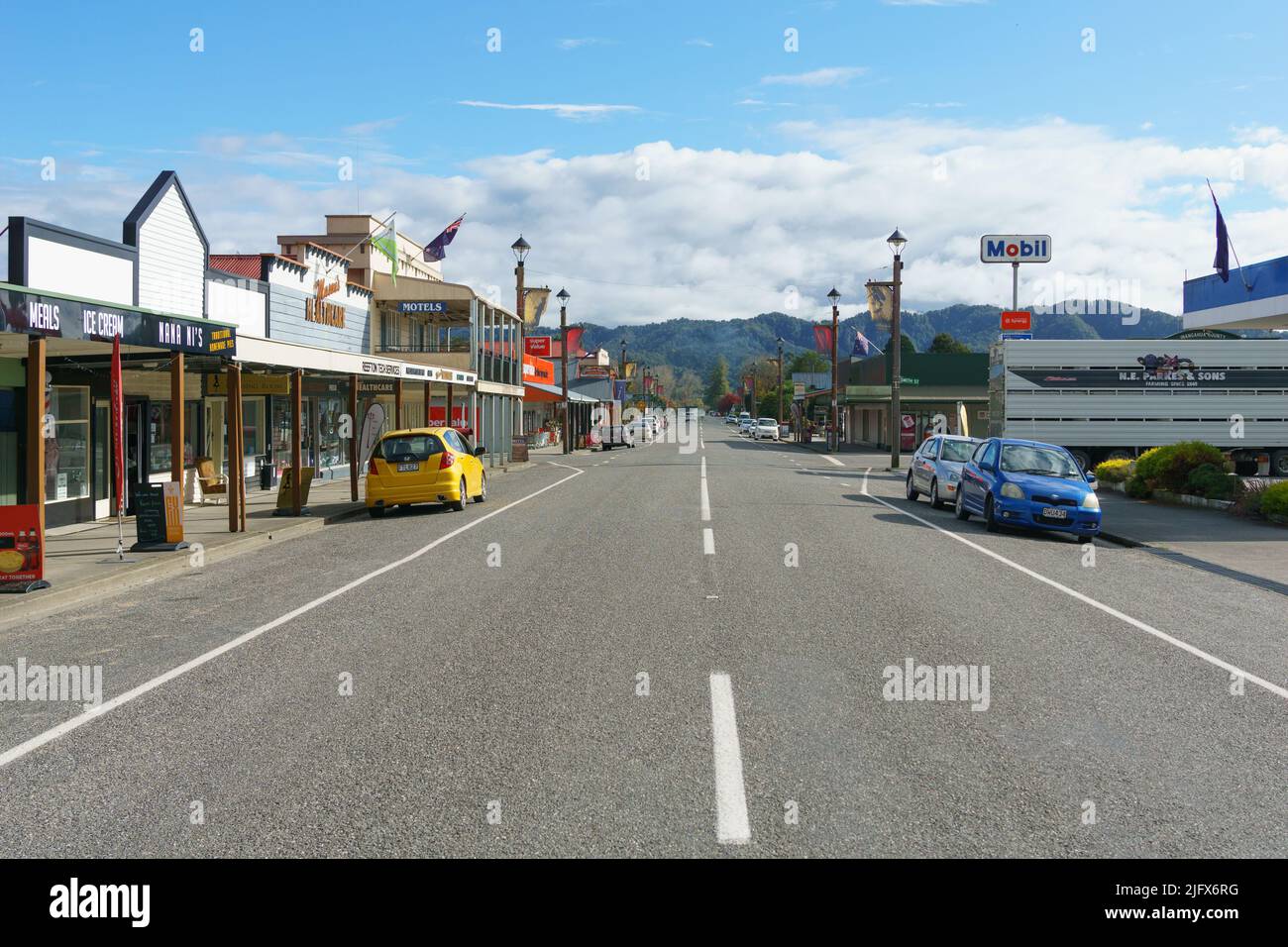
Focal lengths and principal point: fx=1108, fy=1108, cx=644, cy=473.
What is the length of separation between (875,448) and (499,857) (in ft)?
204

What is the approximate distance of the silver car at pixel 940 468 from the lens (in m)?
22.8

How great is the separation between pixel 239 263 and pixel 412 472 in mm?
13174

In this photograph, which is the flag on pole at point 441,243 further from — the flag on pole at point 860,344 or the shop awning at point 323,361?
the flag on pole at point 860,344

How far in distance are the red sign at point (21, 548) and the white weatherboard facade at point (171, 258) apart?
30.0 feet

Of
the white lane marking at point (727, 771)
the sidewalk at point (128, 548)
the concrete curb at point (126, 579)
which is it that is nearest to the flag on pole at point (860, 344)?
the sidewalk at point (128, 548)

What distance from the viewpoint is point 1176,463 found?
25406 mm

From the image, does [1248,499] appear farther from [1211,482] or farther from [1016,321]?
[1016,321]

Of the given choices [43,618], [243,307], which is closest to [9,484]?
[43,618]

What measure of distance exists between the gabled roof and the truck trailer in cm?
2556

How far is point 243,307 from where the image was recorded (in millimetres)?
26219

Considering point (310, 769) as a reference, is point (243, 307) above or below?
above

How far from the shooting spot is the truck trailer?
36.6 meters
